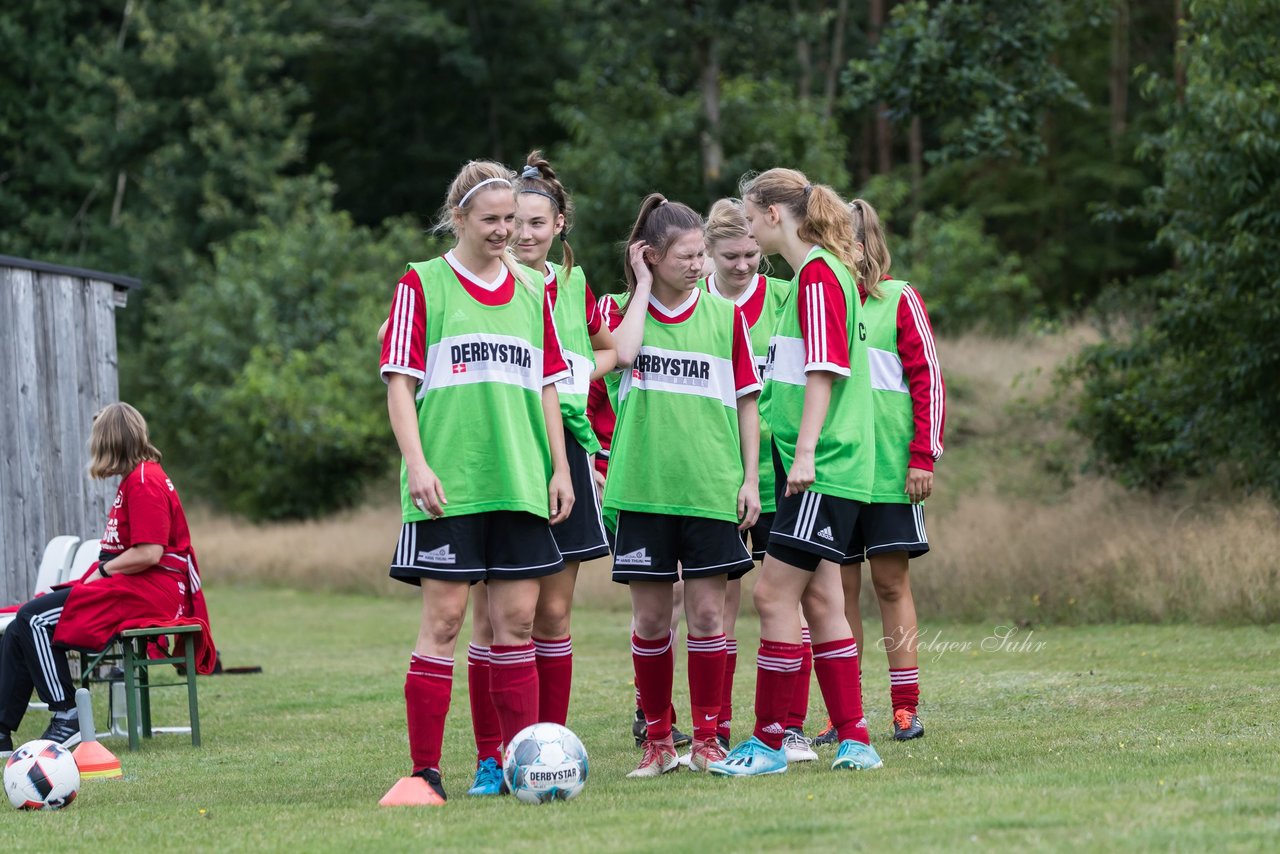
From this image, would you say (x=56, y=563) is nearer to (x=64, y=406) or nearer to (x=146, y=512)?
(x=146, y=512)

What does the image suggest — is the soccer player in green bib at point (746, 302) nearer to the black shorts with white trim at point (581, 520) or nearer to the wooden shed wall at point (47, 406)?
the black shorts with white trim at point (581, 520)

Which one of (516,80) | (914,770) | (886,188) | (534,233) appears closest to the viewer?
(914,770)

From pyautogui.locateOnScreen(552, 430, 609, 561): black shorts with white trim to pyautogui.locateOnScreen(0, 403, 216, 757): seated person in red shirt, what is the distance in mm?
2716

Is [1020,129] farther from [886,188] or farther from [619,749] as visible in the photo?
[886,188]

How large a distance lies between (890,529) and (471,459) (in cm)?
192

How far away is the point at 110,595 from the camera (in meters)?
7.73

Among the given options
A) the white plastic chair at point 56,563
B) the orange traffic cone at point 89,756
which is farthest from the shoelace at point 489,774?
the white plastic chair at point 56,563

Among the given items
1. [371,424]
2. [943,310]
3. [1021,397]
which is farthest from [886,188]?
[371,424]

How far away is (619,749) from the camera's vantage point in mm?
6840

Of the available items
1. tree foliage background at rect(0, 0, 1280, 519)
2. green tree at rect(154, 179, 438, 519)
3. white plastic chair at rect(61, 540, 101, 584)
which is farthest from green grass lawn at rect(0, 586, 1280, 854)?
green tree at rect(154, 179, 438, 519)

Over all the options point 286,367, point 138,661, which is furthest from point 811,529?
point 286,367

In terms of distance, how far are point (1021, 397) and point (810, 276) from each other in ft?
55.1

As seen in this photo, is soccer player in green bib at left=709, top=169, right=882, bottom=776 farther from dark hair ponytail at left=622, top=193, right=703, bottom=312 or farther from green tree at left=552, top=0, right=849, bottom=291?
green tree at left=552, top=0, right=849, bottom=291

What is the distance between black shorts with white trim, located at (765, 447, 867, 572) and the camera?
5.58 meters
